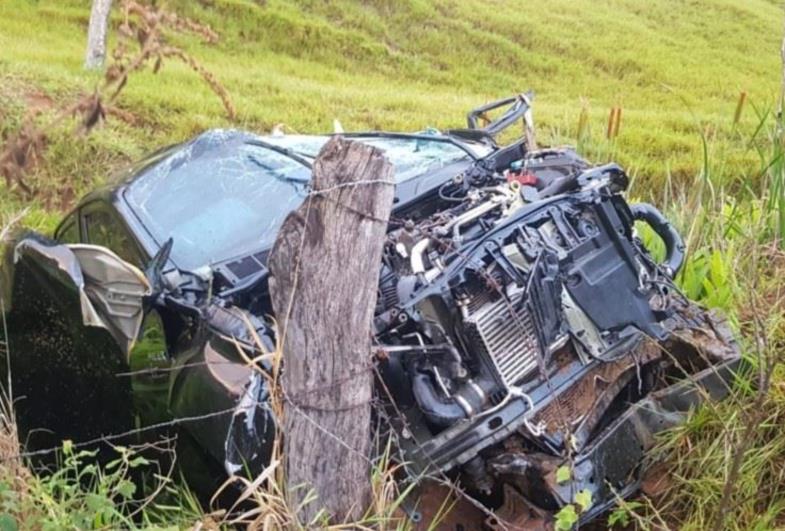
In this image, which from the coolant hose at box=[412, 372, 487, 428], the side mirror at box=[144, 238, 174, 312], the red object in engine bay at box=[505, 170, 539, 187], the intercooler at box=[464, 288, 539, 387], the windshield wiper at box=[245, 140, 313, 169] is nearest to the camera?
the coolant hose at box=[412, 372, 487, 428]

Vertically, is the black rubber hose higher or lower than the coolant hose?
higher

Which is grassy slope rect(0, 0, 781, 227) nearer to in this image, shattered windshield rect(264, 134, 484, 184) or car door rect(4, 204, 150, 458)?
shattered windshield rect(264, 134, 484, 184)

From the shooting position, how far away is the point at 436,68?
642 inches

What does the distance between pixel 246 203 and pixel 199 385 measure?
1.18 metres

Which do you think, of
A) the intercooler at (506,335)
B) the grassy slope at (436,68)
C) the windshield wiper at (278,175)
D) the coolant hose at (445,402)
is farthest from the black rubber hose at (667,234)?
the grassy slope at (436,68)

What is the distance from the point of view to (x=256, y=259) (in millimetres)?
3746

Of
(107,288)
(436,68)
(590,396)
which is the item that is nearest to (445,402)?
(590,396)

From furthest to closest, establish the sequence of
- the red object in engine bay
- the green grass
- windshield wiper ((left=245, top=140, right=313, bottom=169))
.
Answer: windshield wiper ((left=245, top=140, right=313, bottom=169)), the red object in engine bay, the green grass

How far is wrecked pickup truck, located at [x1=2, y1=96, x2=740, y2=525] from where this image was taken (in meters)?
3.11

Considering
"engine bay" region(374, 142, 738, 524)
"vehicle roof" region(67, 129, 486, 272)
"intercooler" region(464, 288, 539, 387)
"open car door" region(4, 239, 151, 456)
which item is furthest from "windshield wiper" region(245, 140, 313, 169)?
"intercooler" region(464, 288, 539, 387)

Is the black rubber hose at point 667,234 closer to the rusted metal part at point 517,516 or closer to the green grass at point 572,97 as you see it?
the green grass at point 572,97

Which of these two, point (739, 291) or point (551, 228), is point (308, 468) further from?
point (739, 291)

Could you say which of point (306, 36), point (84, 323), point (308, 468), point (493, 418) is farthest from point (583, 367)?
point (306, 36)

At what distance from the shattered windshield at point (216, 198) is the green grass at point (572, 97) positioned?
0.70 m
